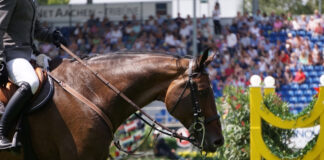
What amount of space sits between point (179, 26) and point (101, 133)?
48.4 feet

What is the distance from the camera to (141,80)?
4.77 metres

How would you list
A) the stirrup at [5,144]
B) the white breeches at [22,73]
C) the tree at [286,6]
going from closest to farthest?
the stirrup at [5,144]
the white breeches at [22,73]
the tree at [286,6]

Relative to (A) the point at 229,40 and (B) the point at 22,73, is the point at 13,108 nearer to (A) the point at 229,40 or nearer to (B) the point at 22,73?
(B) the point at 22,73

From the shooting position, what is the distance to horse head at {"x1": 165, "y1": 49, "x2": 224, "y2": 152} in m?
4.65

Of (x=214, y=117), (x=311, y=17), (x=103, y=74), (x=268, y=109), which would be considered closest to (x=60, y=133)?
(x=103, y=74)

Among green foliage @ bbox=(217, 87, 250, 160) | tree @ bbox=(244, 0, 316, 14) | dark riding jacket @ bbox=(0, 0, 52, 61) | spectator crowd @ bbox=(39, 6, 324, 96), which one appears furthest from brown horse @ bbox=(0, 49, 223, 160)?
tree @ bbox=(244, 0, 316, 14)

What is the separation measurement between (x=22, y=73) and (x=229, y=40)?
Answer: 14341 mm

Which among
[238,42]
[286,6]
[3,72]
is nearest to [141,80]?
[3,72]

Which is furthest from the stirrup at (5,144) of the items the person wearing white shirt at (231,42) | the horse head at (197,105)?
the person wearing white shirt at (231,42)

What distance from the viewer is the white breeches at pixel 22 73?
4.47m

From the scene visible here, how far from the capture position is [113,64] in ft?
15.9

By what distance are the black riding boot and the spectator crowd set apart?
1293cm

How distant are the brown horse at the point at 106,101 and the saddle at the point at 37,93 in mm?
66

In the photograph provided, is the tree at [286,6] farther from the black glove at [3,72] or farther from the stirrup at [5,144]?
the stirrup at [5,144]
